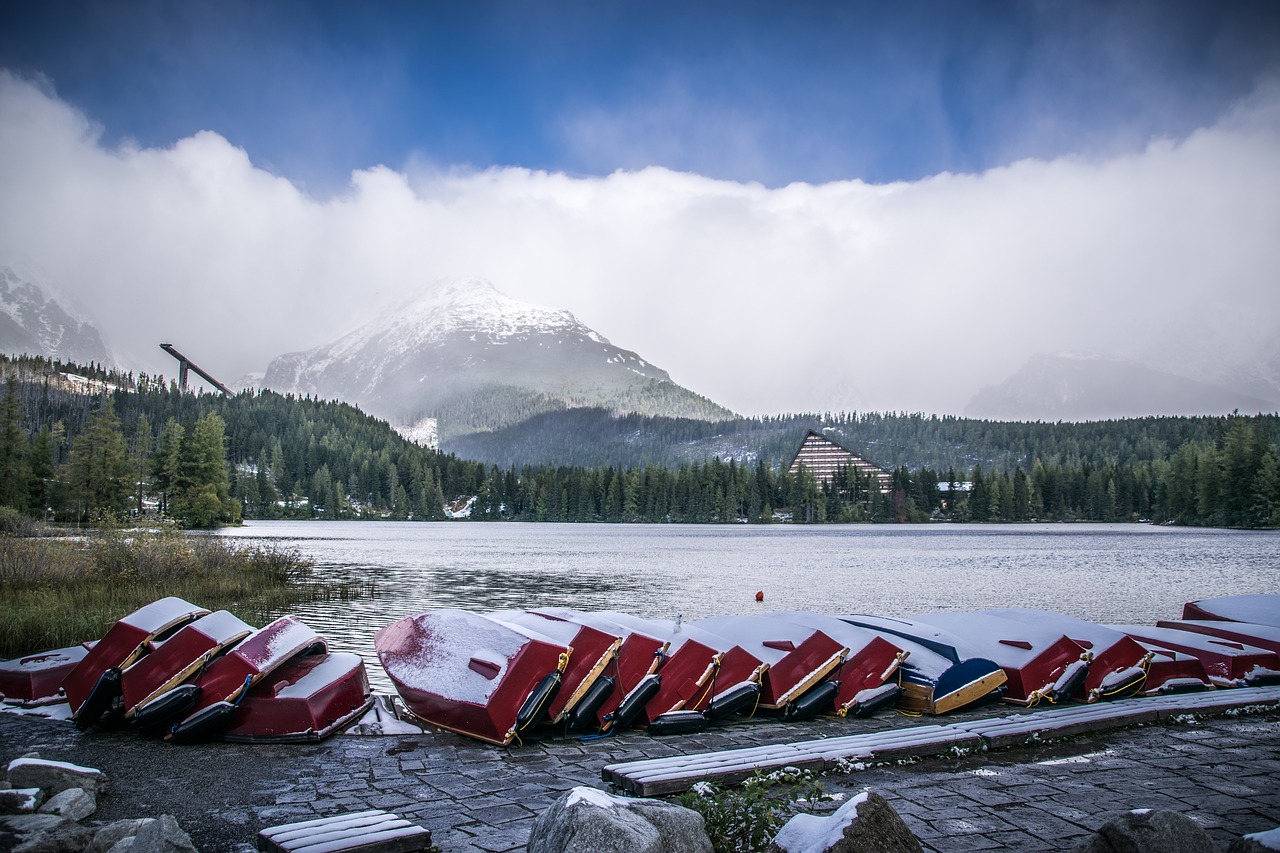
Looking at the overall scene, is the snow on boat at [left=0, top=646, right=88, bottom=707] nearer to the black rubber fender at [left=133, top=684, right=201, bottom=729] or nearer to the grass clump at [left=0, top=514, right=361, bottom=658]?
the black rubber fender at [left=133, top=684, right=201, bottom=729]

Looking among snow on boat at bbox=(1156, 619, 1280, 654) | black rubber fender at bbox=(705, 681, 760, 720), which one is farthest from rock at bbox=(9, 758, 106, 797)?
snow on boat at bbox=(1156, 619, 1280, 654)

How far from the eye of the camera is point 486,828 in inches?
287

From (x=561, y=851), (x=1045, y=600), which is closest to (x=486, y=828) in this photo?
(x=561, y=851)

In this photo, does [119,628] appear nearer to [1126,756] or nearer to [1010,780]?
[1010,780]

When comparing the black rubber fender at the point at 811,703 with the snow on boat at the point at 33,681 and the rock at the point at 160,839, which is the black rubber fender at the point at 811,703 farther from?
the snow on boat at the point at 33,681

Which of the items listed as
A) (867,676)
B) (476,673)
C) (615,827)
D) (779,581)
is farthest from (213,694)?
(779,581)

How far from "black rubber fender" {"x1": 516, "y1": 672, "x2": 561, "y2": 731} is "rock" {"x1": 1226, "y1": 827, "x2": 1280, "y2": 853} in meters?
7.38

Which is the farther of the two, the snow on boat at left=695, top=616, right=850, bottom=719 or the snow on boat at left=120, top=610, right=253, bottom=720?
the snow on boat at left=695, top=616, right=850, bottom=719

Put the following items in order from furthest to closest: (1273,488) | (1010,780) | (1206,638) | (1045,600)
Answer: (1273,488) < (1045,600) < (1206,638) < (1010,780)

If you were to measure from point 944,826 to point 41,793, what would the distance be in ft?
24.9

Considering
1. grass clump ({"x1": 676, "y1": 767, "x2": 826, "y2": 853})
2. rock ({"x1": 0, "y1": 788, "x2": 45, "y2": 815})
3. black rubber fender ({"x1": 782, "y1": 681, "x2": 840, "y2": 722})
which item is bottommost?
black rubber fender ({"x1": 782, "y1": 681, "x2": 840, "y2": 722})

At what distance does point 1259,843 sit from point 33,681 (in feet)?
45.8

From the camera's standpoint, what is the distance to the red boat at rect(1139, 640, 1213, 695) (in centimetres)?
1384

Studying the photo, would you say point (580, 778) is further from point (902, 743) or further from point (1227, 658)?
point (1227, 658)
